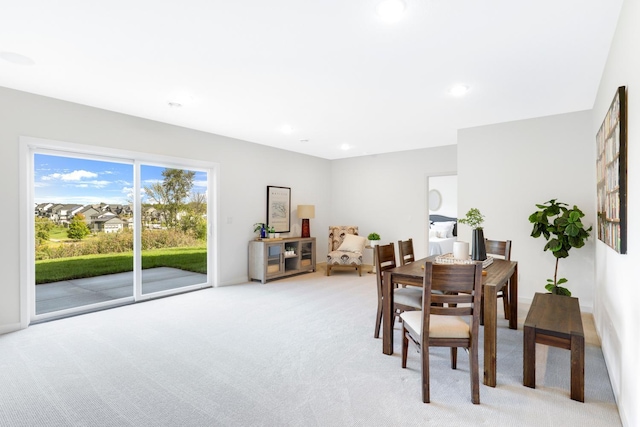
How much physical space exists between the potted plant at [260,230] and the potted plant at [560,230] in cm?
414

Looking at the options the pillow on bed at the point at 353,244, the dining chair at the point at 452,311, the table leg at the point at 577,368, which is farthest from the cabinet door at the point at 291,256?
the table leg at the point at 577,368

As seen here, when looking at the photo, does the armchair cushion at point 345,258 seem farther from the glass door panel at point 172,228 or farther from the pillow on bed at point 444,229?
the pillow on bed at point 444,229

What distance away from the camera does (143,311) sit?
13.6 feet

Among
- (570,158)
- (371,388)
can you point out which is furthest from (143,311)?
(570,158)

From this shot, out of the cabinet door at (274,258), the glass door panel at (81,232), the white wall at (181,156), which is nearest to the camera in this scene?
the white wall at (181,156)

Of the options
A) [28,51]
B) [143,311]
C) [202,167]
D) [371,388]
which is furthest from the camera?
[202,167]

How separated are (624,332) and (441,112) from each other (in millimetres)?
2951

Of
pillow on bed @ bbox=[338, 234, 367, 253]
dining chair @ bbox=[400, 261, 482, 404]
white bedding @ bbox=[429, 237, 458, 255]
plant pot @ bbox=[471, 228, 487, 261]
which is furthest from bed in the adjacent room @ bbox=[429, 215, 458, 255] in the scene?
dining chair @ bbox=[400, 261, 482, 404]

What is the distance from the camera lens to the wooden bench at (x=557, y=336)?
220cm

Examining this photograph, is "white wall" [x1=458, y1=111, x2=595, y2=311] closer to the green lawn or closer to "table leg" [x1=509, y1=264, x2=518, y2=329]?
"table leg" [x1=509, y1=264, x2=518, y2=329]

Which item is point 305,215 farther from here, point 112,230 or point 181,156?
point 112,230

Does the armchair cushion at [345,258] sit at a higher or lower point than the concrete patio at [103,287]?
higher

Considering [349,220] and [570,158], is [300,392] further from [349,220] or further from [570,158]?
[349,220]

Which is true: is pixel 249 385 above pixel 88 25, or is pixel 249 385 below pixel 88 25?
below
